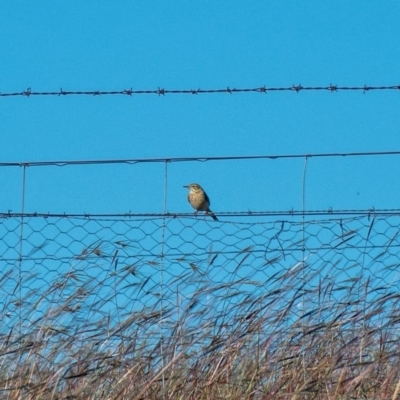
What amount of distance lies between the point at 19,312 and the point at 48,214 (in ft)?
5.54

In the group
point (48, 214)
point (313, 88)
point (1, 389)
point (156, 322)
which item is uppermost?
point (313, 88)

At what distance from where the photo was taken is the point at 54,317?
12.2 feet

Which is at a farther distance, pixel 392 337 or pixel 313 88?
pixel 313 88

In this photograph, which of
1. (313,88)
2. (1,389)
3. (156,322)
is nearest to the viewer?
(1,389)

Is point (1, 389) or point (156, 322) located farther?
point (156, 322)

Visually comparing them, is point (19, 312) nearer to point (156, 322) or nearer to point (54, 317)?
point (54, 317)

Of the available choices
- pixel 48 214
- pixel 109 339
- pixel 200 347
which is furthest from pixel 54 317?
pixel 48 214

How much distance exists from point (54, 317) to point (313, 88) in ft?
7.00

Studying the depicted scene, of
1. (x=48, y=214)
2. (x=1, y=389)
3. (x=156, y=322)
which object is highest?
(x=48, y=214)

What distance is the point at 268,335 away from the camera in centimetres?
360

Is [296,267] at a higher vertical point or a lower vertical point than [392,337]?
higher

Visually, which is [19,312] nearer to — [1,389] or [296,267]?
[1,389]

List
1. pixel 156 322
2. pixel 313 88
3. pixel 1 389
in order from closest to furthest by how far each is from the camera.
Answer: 1. pixel 1 389
2. pixel 156 322
3. pixel 313 88

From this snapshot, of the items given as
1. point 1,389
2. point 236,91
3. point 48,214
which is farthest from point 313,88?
point 1,389
